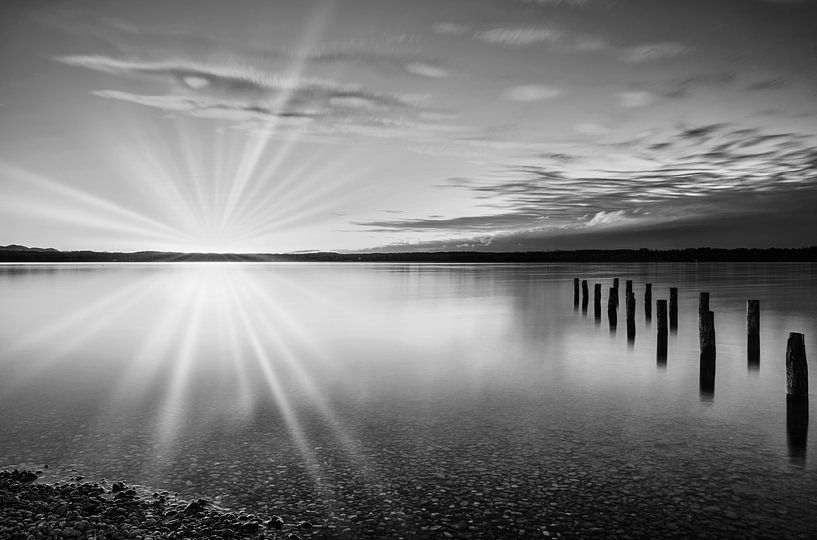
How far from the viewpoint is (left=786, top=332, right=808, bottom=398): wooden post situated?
38.0 ft

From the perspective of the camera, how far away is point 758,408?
11914 millimetres

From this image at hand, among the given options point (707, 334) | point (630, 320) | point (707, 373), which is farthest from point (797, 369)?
point (630, 320)

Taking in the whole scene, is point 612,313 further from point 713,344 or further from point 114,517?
point 114,517

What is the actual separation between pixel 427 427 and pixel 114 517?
5.41 metres

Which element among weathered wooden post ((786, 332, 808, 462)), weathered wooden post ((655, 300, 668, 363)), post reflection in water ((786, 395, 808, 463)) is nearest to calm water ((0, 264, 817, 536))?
post reflection in water ((786, 395, 808, 463))

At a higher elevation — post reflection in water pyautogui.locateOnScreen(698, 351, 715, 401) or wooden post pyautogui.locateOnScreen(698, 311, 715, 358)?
wooden post pyautogui.locateOnScreen(698, 311, 715, 358)

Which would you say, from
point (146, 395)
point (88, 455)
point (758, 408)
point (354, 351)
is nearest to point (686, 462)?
point (758, 408)

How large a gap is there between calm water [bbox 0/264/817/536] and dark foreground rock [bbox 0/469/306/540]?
16.9 inches

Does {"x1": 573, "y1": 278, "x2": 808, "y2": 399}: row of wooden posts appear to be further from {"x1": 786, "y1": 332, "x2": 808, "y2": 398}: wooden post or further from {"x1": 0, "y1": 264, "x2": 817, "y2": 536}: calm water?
{"x1": 0, "y1": 264, "x2": 817, "y2": 536}: calm water

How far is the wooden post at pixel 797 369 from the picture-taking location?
11.6 m

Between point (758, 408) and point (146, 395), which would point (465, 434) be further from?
point (146, 395)

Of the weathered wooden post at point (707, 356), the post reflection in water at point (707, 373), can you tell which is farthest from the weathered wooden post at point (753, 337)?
the post reflection in water at point (707, 373)

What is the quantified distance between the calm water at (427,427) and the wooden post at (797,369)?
0.52m

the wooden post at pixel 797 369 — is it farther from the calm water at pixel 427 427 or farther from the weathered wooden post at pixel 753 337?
the weathered wooden post at pixel 753 337
